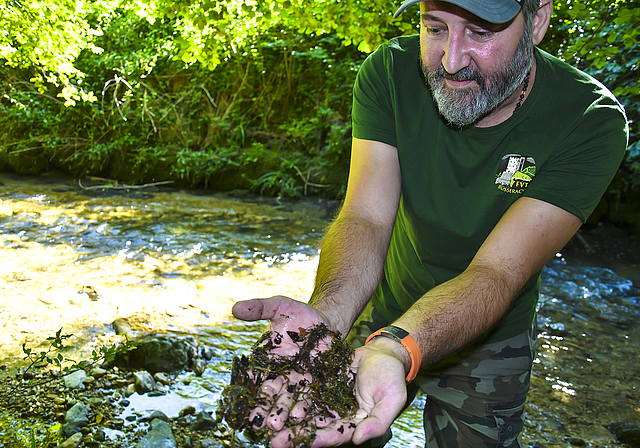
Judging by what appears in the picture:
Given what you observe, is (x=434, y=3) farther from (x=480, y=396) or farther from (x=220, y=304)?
(x=220, y=304)

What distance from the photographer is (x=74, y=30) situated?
770 centimetres

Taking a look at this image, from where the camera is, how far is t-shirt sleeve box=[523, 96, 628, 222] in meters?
1.99

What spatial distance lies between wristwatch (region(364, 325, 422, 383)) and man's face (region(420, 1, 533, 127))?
3.22 feet

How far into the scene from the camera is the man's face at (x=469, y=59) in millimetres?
1955

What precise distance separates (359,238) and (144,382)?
1.87m

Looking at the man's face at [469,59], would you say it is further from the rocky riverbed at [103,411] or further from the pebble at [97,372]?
the pebble at [97,372]

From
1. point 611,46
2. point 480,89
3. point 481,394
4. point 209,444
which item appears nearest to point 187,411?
point 209,444

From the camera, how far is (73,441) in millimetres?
2609

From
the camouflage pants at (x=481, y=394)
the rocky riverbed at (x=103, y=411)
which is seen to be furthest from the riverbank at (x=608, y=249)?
the rocky riverbed at (x=103, y=411)

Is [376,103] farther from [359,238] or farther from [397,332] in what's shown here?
[397,332]

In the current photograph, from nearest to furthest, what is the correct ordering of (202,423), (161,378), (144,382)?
(202,423) → (144,382) → (161,378)

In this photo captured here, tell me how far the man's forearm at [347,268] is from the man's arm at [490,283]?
0.33m

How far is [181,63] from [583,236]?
8828mm

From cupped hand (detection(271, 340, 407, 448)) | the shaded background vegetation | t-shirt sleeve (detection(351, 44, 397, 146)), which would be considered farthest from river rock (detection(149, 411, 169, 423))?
the shaded background vegetation
